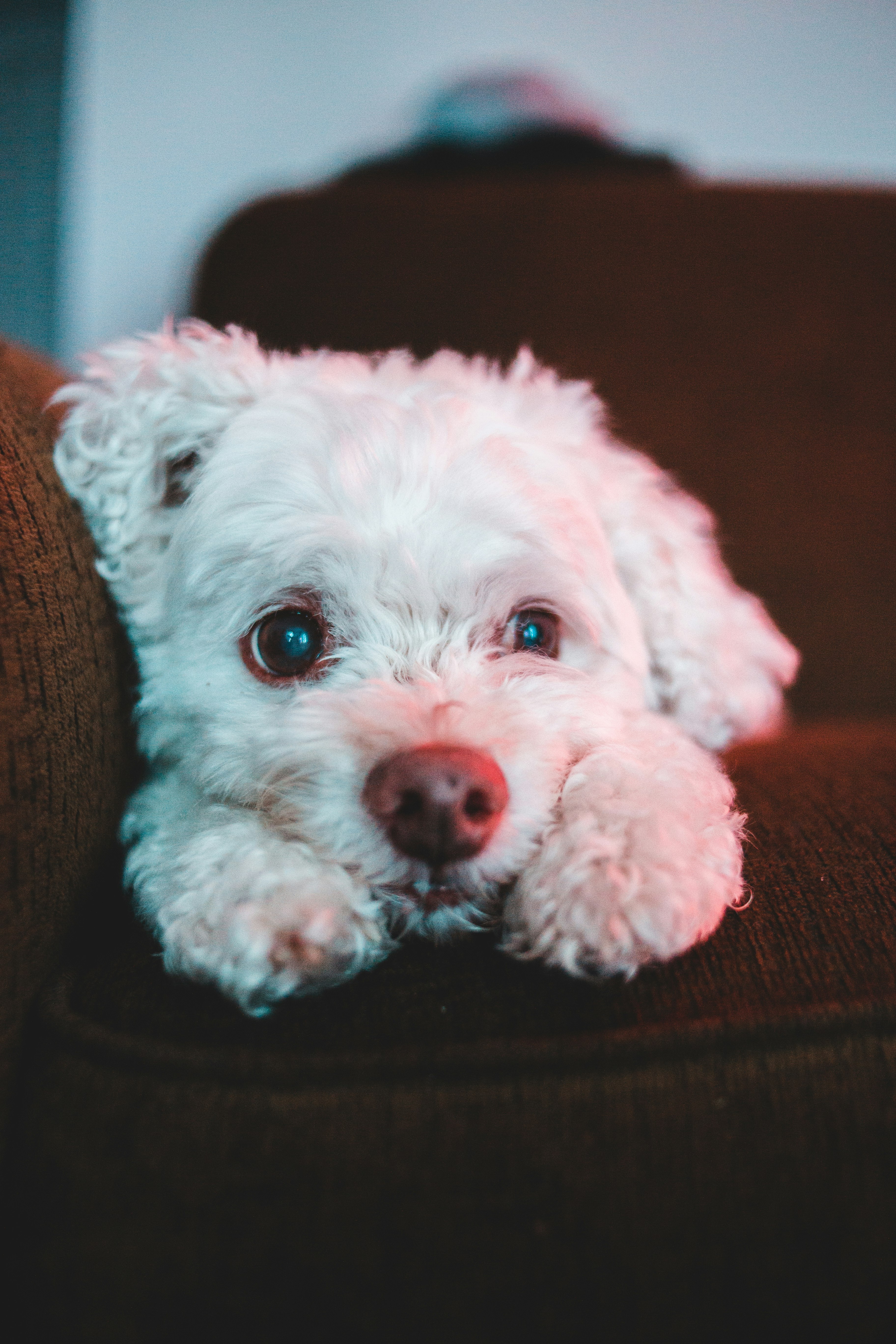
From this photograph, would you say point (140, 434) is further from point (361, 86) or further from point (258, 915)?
point (361, 86)

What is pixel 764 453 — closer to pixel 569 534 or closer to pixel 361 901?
pixel 569 534

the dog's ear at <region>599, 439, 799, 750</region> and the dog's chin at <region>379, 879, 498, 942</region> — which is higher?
the dog's ear at <region>599, 439, 799, 750</region>

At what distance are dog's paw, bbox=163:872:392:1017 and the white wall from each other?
2.71 metres

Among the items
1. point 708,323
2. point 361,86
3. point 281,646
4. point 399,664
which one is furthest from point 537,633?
point 361,86

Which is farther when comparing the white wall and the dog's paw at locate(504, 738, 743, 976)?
the white wall

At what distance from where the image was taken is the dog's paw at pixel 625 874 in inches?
27.8

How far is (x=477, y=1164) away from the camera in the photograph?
2.05ft

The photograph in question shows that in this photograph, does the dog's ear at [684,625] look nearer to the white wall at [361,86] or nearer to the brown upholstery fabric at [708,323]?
the brown upholstery fabric at [708,323]

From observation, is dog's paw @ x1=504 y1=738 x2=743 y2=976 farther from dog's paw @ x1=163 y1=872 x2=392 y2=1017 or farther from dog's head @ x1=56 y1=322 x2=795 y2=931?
dog's paw @ x1=163 y1=872 x2=392 y2=1017

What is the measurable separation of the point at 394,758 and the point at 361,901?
0.14m

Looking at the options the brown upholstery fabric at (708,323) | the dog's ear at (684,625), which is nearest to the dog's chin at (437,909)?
the dog's ear at (684,625)

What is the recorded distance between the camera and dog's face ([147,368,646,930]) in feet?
2.90

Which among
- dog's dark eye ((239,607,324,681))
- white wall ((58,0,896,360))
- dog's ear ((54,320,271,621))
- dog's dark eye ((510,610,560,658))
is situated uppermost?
white wall ((58,0,896,360))

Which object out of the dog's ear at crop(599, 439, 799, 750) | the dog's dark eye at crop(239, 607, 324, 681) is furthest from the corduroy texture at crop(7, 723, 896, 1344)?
the dog's ear at crop(599, 439, 799, 750)
